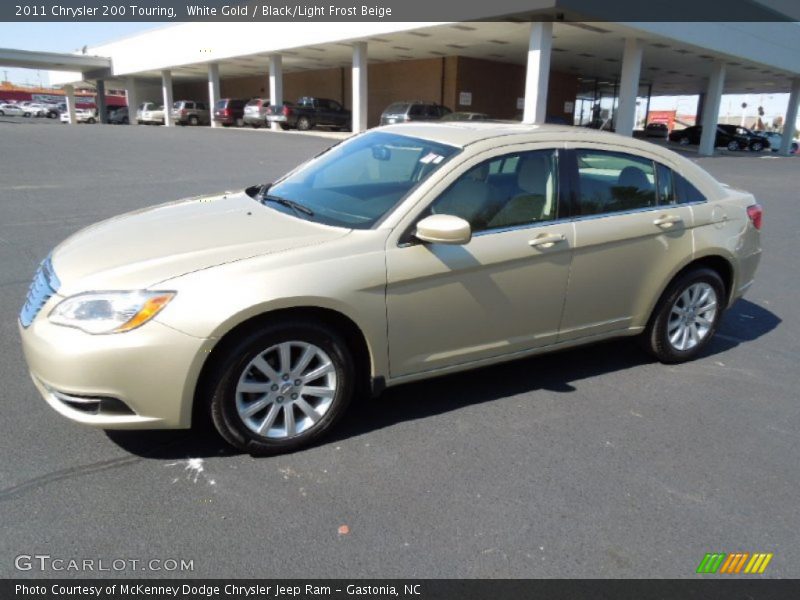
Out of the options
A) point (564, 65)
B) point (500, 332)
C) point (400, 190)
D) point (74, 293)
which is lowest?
point (500, 332)

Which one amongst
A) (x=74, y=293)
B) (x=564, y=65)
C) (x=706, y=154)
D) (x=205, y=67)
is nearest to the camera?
(x=74, y=293)

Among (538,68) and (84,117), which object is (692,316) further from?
(84,117)

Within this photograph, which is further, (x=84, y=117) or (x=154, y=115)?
(x=84, y=117)

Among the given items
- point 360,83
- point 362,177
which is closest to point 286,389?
point 362,177

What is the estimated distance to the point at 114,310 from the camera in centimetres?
281

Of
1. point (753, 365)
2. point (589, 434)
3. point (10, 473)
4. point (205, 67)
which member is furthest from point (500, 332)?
point (205, 67)

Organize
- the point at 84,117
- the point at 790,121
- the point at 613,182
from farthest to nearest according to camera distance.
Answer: the point at 84,117 < the point at 790,121 < the point at 613,182

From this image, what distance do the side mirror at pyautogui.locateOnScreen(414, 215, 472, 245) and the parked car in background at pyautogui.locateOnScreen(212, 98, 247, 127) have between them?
38.0 meters

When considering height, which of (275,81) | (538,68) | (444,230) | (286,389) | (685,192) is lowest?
(286,389)

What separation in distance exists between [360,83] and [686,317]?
2705 centimetres

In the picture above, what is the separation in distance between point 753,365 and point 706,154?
28.8 metres

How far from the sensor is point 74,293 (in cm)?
288

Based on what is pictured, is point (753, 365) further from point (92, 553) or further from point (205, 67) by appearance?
point (205, 67)

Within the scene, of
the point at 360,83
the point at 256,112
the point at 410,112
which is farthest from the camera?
the point at 256,112
